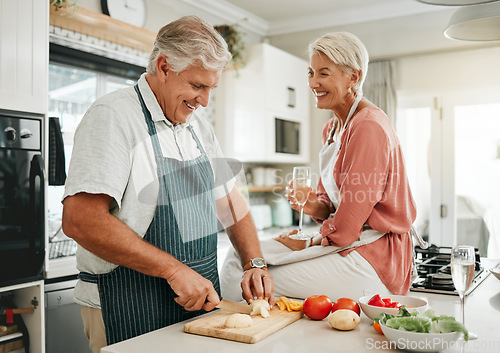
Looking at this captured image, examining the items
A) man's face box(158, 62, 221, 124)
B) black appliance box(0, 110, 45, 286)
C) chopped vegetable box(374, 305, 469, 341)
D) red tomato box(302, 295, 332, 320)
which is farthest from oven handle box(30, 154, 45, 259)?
chopped vegetable box(374, 305, 469, 341)

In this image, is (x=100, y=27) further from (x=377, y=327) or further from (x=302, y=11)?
(x=377, y=327)

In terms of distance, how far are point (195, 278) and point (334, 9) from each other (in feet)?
13.1

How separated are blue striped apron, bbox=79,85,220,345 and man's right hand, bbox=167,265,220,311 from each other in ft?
0.40

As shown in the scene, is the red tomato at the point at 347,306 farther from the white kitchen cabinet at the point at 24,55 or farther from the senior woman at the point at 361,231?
the white kitchen cabinet at the point at 24,55

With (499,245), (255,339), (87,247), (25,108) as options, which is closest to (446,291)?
(255,339)

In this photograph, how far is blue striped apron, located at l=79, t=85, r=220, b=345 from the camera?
53.3 inches

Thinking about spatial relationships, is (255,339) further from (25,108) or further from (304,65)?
(304,65)

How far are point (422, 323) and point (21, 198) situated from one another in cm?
186

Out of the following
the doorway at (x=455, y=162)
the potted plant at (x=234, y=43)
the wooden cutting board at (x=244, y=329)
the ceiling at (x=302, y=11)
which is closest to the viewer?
the wooden cutting board at (x=244, y=329)

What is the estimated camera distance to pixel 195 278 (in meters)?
1.29

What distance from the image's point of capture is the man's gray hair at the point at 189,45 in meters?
1.38

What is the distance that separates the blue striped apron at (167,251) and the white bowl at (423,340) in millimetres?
628

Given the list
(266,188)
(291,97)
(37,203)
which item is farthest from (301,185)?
(291,97)

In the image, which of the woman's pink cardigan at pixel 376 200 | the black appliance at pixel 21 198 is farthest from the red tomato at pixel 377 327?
the black appliance at pixel 21 198
